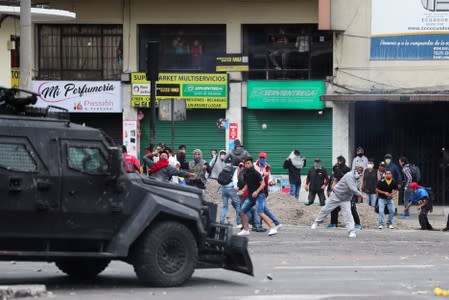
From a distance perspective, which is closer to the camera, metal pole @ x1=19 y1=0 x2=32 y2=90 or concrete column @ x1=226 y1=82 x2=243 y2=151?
metal pole @ x1=19 y1=0 x2=32 y2=90

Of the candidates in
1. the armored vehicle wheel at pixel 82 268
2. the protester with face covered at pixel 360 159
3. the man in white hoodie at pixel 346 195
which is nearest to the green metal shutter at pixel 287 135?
the protester with face covered at pixel 360 159

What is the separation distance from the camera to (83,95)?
33.4 metres

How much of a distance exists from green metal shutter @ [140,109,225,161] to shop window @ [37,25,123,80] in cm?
201

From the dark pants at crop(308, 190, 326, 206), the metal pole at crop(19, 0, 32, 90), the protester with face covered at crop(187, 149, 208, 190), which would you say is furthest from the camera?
the dark pants at crop(308, 190, 326, 206)

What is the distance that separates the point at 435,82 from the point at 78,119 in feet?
37.4

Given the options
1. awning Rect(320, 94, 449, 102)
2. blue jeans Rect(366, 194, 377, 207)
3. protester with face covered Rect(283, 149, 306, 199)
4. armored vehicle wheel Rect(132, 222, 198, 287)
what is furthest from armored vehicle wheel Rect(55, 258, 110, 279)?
awning Rect(320, 94, 449, 102)

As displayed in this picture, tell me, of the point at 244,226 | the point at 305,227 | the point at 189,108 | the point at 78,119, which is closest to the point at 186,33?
the point at 189,108

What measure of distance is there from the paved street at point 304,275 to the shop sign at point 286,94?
11558 mm

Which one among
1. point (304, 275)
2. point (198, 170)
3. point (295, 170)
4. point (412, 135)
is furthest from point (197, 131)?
point (304, 275)

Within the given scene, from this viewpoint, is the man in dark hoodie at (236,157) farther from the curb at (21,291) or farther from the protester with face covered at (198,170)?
the curb at (21,291)

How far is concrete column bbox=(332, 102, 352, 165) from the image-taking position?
108ft

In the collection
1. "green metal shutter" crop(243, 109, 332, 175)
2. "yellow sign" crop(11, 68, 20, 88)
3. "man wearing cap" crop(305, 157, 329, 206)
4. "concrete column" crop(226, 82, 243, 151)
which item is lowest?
"man wearing cap" crop(305, 157, 329, 206)

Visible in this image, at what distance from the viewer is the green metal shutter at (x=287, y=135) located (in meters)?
33.3

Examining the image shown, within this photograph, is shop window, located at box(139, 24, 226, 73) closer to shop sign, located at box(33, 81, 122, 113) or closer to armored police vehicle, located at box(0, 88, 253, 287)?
shop sign, located at box(33, 81, 122, 113)
